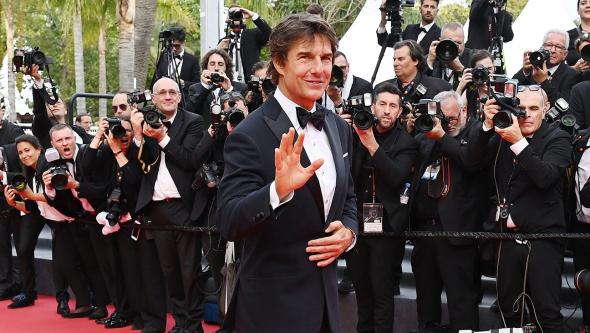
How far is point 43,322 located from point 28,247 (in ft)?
2.91

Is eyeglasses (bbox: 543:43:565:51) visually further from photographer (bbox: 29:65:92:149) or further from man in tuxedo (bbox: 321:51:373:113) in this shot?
photographer (bbox: 29:65:92:149)

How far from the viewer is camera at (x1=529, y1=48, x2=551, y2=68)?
6.11 meters

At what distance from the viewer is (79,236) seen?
25.3 feet

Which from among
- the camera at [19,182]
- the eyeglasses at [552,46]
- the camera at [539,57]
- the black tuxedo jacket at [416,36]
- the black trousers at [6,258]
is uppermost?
the black tuxedo jacket at [416,36]

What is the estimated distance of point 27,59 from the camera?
744 centimetres

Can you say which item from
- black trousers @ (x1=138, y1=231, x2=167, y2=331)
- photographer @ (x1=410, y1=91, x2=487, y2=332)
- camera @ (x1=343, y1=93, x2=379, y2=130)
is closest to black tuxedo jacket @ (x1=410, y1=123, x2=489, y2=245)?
photographer @ (x1=410, y1=91, x2=487, y2=332)

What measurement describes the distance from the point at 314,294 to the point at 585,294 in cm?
305

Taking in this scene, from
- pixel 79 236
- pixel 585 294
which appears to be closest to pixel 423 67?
pixel 585 294

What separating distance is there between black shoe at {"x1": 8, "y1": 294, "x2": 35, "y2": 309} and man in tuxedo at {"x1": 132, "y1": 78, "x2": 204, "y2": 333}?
6.75ft

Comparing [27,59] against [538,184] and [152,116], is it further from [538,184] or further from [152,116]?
[538,184]

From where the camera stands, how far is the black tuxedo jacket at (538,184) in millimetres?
5219

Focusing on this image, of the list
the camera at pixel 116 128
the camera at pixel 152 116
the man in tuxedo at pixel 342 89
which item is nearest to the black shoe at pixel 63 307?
the camera at pixel 116 128

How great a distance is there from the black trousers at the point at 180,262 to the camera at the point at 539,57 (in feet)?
9.14

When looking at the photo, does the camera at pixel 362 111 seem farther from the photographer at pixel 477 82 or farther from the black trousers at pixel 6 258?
the black trousers at pixel 6 258
